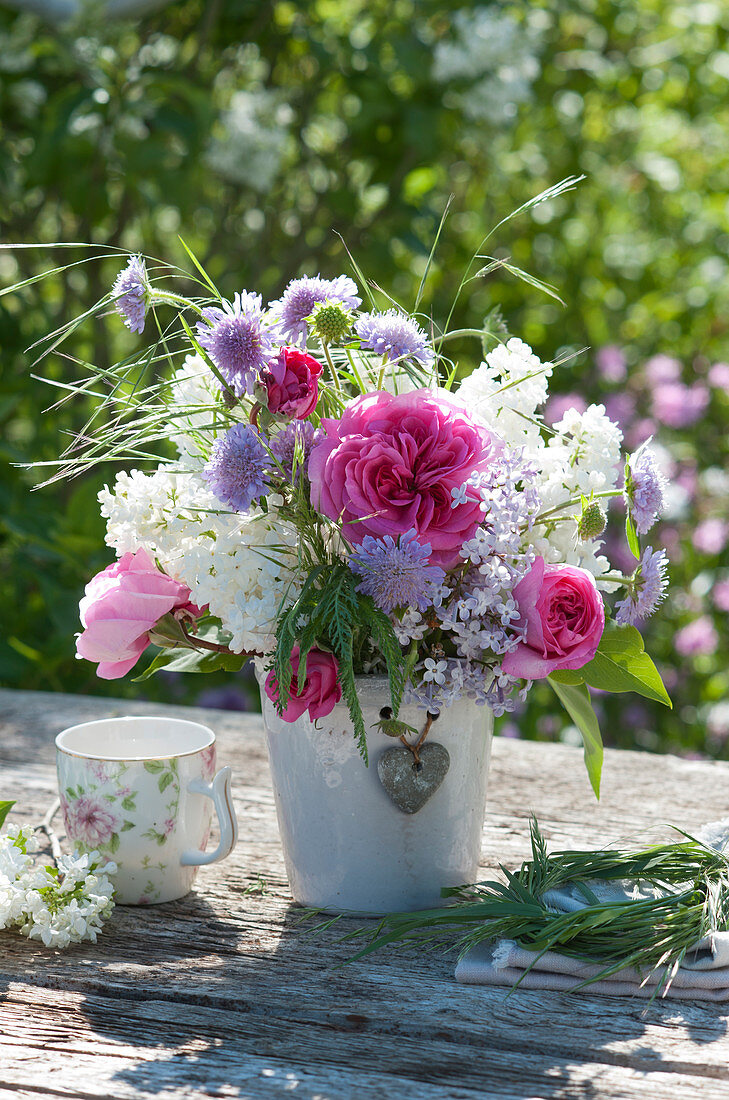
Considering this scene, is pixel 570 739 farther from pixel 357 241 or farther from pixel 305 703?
pixel 305 703

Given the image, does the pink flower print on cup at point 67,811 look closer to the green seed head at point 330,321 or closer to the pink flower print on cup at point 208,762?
the pink flower print on cup at point 208,762

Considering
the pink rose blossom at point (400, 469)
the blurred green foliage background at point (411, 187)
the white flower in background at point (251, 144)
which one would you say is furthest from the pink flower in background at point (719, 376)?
the pink rose blossom at point (400, 469)

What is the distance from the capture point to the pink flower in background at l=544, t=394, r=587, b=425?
86.4 inches

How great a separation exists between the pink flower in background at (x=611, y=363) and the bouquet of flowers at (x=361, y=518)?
159cm

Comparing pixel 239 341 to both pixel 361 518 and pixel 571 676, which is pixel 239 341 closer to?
pixel 361 518

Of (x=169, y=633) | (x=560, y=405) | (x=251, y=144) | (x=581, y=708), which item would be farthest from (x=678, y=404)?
(x=169, y=633)

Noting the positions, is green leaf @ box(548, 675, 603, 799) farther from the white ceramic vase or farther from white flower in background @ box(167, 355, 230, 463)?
white flower in background @ box(167, 355, 230, 463)

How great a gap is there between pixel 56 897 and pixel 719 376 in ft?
6.17

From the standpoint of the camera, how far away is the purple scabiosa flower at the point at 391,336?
27.0 inches

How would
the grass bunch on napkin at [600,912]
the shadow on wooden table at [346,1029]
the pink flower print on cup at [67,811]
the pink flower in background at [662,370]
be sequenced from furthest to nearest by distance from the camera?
the pink flower in background at [662,370] < the pink flower print on cup at [67,811] < the grass bunch on napkin at [600,912] < the shadow on wooden table at [346,1029]

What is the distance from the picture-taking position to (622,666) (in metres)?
0.74

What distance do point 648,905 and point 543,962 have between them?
→ 0.24 feet

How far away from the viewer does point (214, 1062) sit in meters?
0.59

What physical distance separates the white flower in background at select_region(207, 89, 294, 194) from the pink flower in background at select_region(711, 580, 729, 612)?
1138mm
